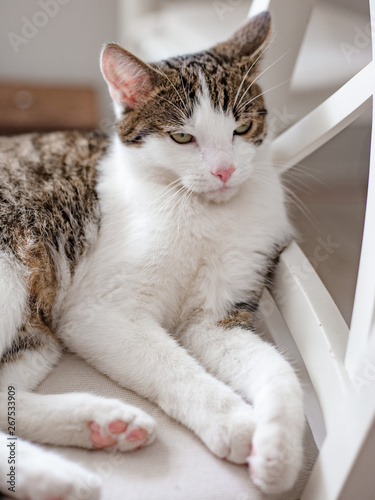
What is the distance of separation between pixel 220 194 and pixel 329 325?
0.39 meters

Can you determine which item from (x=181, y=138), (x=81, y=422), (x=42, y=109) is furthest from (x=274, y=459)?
(x=42, y=109)

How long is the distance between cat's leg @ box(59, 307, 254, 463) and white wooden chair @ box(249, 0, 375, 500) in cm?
14

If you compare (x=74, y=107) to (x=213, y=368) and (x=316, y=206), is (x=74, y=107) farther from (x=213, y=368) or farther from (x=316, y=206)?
(x=213, y=368)

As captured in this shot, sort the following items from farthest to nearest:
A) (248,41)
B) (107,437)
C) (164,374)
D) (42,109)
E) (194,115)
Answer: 1. (42,109)
2. (248,41)
3. (194,115)
4. (164,374)
5. (107,437)

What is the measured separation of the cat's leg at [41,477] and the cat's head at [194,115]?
2.03 ft

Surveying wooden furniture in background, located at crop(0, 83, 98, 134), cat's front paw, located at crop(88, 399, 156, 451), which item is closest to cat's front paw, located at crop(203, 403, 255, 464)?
cat's front paw, located at crop(88, 399, 156, 451)

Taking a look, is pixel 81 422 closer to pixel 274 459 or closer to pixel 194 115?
pixel 274 459

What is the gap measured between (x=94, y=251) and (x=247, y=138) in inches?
18.1

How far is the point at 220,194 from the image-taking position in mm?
1069

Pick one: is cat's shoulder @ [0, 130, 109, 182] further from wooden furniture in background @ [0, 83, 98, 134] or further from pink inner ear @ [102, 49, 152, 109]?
wooden furniture in background @ [0, 83, 98, 134]

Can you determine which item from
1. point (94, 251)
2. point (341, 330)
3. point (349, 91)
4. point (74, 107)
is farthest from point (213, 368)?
point (74, 107)

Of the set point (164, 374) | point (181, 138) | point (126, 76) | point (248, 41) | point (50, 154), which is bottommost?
point (164, 374)

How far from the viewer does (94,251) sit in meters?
1.12

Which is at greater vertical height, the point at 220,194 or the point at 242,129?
the point at 242,129
